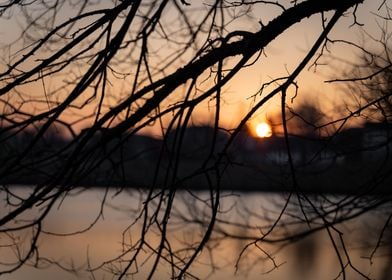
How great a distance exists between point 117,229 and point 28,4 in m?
11.0

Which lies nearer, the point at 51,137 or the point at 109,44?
the point at 109,44

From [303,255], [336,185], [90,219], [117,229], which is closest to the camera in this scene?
[336,185]

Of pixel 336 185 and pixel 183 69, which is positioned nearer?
pixel 183 69

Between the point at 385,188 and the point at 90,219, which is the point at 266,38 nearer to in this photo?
the point at 385,188

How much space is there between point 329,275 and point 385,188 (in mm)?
4199

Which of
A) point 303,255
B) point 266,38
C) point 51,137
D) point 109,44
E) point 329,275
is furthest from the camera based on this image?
point 303,255

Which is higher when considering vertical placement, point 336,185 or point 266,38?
point 336,185

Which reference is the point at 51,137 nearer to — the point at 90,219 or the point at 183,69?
the point at 183,69

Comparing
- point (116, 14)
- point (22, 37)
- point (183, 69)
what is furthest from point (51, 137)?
point (183, 69)

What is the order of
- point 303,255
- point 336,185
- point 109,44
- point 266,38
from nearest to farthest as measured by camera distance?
point 109,44
point 266,38
point 336,185
point 303,255

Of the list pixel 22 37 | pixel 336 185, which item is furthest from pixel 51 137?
pixel 336 185

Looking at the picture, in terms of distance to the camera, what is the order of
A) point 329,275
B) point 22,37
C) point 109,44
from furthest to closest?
point 329,275 < point 22,37 < point 109,44

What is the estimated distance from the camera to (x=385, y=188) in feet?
25.5

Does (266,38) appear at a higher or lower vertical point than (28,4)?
lower
